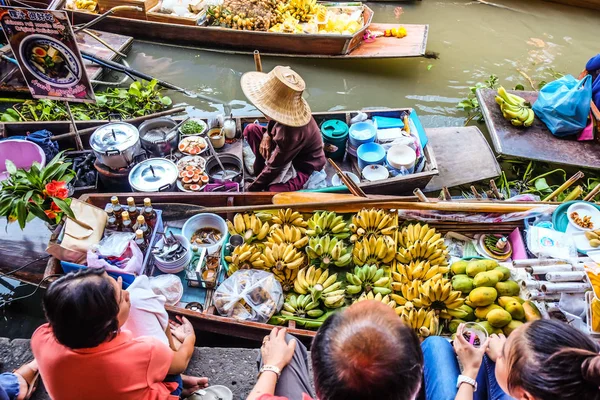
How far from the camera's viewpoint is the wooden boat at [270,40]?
6637 millimetres

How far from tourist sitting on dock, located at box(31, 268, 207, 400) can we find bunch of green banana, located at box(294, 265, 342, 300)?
4.66 feet

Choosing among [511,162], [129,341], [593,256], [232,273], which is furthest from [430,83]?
[129,341]

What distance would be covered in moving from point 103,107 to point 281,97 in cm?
311

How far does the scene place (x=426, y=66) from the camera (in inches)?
288

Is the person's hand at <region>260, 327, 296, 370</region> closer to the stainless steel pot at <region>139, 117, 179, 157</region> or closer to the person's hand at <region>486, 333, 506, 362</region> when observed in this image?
the person's hand at <region>486, 333, 506, 362</region>

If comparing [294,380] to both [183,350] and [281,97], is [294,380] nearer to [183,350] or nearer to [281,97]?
[183,350]

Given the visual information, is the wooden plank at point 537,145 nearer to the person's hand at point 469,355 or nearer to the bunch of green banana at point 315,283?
the bunch of green banana at point 315,283

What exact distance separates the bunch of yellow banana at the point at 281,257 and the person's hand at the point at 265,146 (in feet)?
3.87

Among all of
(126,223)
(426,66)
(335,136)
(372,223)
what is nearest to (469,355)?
(372,223)

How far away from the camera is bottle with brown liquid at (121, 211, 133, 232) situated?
11.3ft

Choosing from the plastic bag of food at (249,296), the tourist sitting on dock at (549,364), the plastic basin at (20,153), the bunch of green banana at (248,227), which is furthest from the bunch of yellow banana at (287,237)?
the plastic basin at (20,153)

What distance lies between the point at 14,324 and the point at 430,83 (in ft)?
21.5

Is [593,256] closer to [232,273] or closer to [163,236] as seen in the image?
[232,273]

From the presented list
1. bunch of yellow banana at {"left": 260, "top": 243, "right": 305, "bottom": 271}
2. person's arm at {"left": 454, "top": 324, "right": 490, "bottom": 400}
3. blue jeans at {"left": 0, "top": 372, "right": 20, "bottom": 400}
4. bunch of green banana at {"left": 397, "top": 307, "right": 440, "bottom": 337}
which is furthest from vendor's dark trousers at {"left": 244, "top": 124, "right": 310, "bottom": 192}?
blue jeans at {"left": 0, "top": 372, "right": 20, "bottom": 400}
